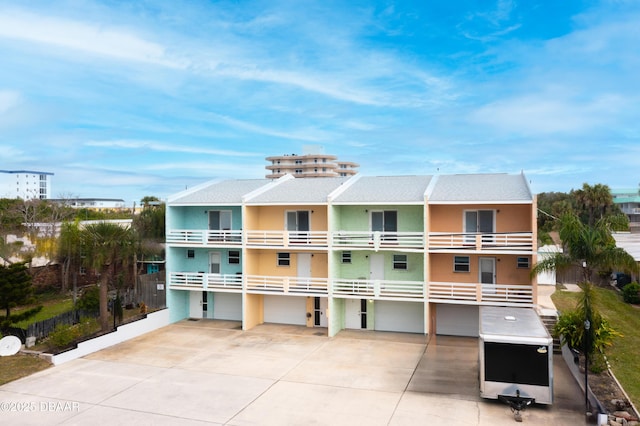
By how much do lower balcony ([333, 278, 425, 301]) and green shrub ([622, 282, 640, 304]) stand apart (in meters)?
15.2

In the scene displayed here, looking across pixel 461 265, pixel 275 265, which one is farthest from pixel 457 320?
pixel 275 265

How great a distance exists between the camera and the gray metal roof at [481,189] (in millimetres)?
23031

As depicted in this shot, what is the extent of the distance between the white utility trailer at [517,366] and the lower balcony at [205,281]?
14468mm

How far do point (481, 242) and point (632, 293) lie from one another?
46.8 feet

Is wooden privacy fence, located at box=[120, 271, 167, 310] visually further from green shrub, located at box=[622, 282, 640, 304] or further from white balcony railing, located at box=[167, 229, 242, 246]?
green shrub, located at box=[622, 282, 640, 304]

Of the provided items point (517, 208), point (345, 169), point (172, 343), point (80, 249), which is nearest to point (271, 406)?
point (172, 343)

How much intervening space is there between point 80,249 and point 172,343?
12.2 meters

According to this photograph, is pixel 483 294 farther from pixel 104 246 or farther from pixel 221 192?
pixel 104 246

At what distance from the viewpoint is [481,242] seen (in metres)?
23.2

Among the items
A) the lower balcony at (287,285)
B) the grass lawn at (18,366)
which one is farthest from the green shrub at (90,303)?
the lower balcony at (287,285)

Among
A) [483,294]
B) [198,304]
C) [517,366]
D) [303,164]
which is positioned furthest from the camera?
[303,164]

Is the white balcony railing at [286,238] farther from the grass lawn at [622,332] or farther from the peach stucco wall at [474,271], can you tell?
the grass lawn at [622,332]

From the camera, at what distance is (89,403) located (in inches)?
661

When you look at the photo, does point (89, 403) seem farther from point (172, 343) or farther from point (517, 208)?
point (517, 208)
